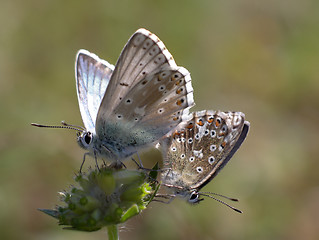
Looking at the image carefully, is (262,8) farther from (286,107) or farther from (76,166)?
(76,166)

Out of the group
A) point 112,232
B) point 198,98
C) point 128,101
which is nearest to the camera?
point 112,232

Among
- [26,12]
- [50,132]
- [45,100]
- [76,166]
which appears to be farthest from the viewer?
[26,12]

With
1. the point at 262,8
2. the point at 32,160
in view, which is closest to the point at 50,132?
the point at 32,160

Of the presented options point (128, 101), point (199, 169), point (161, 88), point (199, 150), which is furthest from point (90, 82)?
point (199, 169)

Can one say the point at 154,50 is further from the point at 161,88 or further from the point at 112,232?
the point at 112,232

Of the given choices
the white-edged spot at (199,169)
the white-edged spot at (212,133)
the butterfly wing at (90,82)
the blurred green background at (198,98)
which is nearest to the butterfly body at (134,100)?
the butterfly wing at (90,82)

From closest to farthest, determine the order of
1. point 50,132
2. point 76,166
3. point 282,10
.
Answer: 1. point 76,166
2. point 50,132
3. point 282,10

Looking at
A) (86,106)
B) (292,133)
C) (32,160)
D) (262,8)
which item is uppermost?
(262,8)
